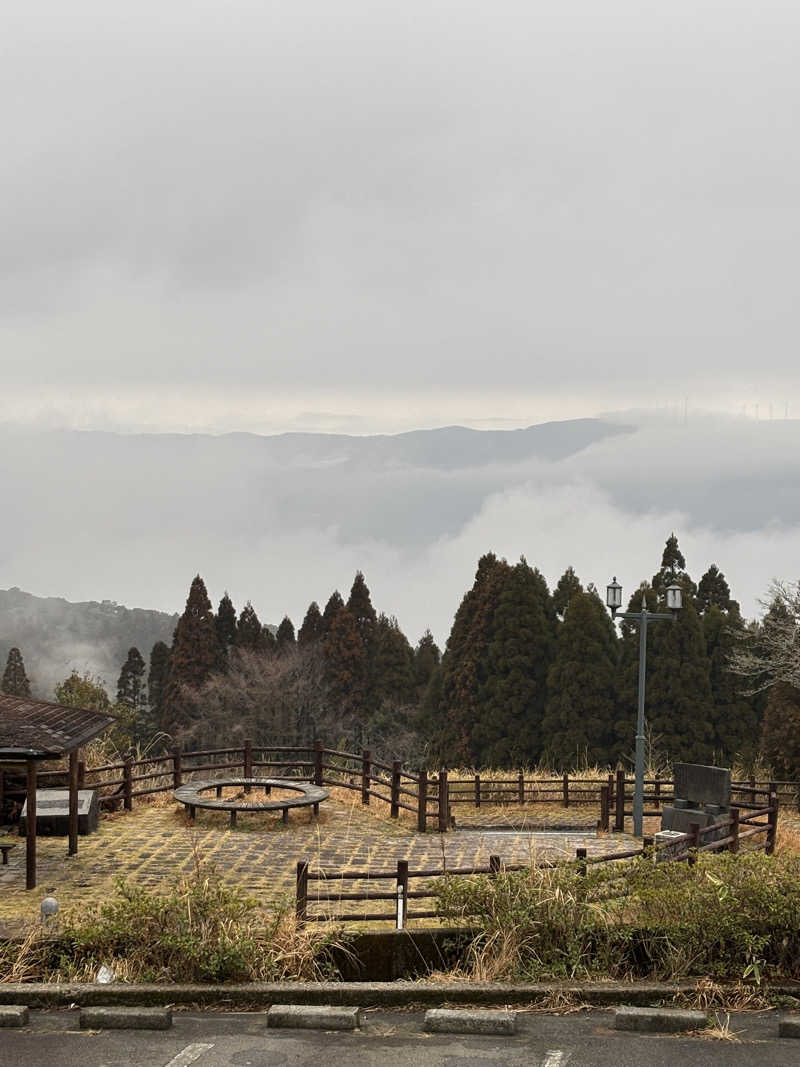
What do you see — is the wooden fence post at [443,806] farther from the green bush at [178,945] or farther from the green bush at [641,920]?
the green bush at [178,945]

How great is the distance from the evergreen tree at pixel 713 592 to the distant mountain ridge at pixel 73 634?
58036mm

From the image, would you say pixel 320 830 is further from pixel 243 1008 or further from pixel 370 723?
pixel 370 723

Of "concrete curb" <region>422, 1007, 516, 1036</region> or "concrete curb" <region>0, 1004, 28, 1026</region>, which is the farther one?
"concrete curb" <region>0, 1004, 28, 1026</region>

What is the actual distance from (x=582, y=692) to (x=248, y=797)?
26402 millimetres

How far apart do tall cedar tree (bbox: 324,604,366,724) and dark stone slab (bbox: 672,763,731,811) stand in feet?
115

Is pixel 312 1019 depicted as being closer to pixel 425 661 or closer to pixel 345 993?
pixel 345 993

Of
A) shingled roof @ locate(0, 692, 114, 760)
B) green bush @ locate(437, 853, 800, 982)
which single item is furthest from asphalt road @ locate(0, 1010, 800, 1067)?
shingled roof @ locate(0, 692, 114, 760)

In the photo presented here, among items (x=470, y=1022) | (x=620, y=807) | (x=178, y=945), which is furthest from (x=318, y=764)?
(x=470, y=1022)

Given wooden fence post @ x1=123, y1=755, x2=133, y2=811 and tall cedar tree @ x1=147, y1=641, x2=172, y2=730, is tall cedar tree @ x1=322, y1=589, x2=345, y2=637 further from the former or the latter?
wooden fence post @ x1=123, y1=755, x2=133, y2=811

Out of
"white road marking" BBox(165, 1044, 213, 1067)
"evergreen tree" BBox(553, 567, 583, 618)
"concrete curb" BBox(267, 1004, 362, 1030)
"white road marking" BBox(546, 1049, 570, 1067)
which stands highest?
"evergreen tree" BBox(553, 567, 583, 618)

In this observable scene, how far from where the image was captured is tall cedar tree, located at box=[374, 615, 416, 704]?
55688 mm

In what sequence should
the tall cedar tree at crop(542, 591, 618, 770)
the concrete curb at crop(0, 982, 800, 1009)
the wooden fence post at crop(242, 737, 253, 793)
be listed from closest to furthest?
the concrete curb at crop(0, 982, 800, 1009) → the wooden fence post at crop(242, 737, 253, 793) → the tall cedar tree at crop(542, 591, 618, 770)

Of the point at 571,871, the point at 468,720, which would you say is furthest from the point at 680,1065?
the point at 468,720

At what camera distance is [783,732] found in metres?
32.4
